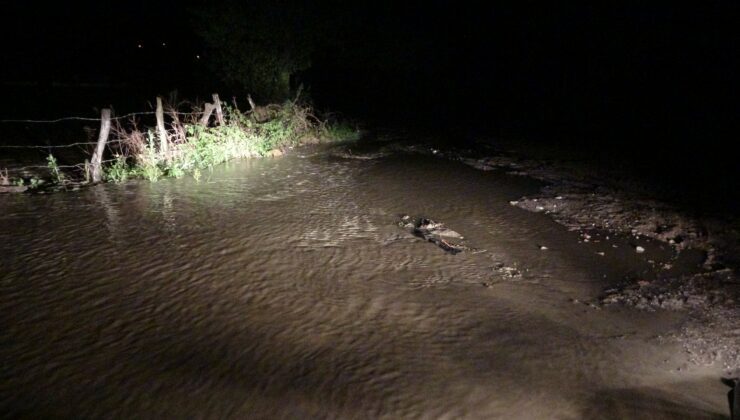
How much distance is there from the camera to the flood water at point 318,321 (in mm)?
3623

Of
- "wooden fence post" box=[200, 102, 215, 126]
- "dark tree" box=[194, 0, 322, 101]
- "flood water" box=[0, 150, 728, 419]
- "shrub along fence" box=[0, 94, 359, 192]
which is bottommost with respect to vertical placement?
"flood water" box=[0, 150, 728, 419]

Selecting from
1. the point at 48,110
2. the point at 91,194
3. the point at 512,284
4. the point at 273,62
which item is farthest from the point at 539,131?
the point at 48,110

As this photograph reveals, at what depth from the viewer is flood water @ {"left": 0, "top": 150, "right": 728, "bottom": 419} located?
362 cm

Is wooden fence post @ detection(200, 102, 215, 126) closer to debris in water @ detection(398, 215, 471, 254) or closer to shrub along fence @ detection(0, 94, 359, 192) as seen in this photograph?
shrub along fence @ detection(0, 94, 359, 192)

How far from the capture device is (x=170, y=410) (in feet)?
11.6

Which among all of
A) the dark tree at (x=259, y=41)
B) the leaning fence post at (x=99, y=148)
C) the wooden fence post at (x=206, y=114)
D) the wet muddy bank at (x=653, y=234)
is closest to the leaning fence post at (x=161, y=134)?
the leaning fence post at (x=99, y=148)

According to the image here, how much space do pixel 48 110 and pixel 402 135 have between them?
13.8 metres

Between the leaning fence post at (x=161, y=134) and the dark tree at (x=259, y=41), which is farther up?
the dark tree at (x=259, y=41)

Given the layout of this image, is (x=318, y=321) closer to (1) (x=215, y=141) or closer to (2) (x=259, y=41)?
(1) (x=215, y=141)

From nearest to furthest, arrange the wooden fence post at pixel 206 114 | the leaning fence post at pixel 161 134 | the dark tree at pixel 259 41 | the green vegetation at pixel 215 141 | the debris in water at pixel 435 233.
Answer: the debris in water at pixel 435 233
the green vegetation at pixel 215 141
the leaning fence post at pixel 161 134
the wooden fence post at pixel 206 114
the dark tree at pixel 259 41

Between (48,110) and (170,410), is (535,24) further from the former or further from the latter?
(170,410)

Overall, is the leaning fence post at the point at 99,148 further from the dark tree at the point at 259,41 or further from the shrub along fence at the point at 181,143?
the dark tree at the point at 259,41

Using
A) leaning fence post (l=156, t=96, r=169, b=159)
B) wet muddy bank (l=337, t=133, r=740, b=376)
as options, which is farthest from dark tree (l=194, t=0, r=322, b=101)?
wet muddy bank (l=337, t=133, r=740, b=376)

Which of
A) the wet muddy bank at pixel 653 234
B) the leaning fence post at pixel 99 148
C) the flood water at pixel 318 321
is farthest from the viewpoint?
the leaning fence post at pixel 99 148
